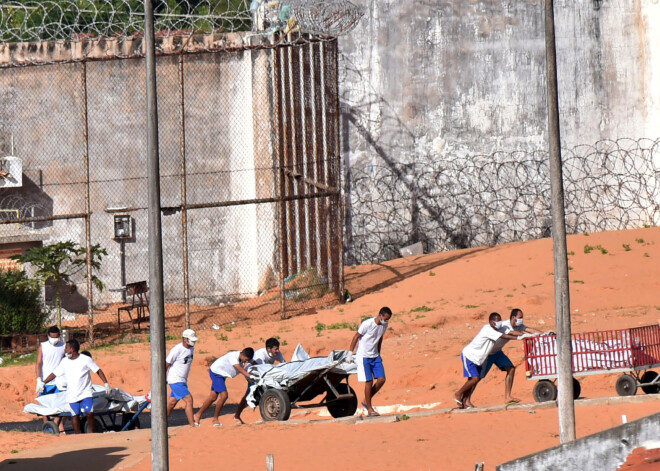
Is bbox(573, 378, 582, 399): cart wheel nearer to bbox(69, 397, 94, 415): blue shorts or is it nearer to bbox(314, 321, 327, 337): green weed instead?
bbox(69, 397, 94, 415): blue shorts

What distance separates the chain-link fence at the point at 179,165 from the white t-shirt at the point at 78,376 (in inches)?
400

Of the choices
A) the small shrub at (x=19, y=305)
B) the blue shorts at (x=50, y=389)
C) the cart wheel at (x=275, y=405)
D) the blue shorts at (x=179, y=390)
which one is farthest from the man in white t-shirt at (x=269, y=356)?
the small shrub at (x=19, y=305)

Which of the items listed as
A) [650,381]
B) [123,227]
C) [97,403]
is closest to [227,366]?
[97,403]

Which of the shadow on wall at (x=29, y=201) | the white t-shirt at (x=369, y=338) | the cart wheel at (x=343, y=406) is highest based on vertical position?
the shadow on wall at (x=29, y=201)

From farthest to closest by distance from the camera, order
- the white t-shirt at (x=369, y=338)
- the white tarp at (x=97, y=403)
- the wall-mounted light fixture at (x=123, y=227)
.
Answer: the wall-mounted light fixture at (x=123, y=227)
the white tarp at (x=97, y=403)
the white t-shirt at (x=369, y=338)

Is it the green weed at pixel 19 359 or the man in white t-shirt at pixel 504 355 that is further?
the green weed at pixel 19 359

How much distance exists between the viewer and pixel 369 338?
15438 millimetres

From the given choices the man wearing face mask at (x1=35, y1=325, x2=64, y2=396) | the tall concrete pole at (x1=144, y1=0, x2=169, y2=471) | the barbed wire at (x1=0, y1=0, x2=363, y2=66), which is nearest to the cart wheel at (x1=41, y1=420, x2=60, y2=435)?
Result: the man wearing face mask at (x1=35, y1=325, x2=64, y2=396)

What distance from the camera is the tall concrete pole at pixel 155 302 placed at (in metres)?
11.3

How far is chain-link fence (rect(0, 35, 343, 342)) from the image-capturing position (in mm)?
25891

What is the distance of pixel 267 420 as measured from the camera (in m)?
15.3

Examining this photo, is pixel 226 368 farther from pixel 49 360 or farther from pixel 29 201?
pixel 29 201

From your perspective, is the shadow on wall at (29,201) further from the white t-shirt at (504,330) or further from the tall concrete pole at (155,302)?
the tall concrete pole at (155,302)

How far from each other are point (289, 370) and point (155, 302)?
3.95 metres
